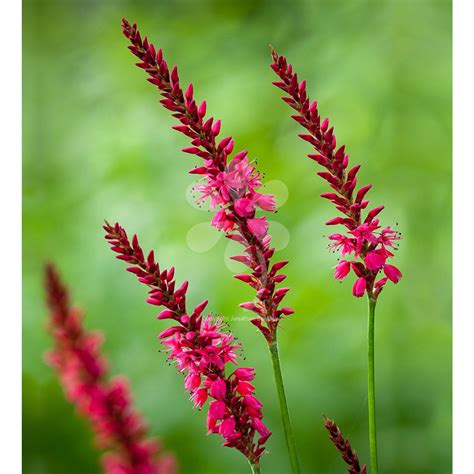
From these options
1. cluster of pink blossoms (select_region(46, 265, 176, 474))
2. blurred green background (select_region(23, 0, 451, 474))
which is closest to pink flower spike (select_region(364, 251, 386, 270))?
cluster of pink blossoms (select_region(46, 265, 176, 474))

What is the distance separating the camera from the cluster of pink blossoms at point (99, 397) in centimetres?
61

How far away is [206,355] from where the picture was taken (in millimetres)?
713

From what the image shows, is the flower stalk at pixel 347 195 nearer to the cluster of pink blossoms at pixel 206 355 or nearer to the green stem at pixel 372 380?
the green stem at pixel 372 380

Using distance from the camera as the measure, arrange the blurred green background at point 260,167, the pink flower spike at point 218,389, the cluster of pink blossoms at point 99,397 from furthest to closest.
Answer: the blurred green background at point 260,167 < the pink flower spike at point 218,389 < the cluster of pink blossoms at point 99,397

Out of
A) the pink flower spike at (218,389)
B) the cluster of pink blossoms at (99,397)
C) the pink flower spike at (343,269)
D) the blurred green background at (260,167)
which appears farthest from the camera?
the blurred green background at (260,167)

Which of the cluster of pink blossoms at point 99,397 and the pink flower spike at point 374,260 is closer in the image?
the cluster of pink blossoms at point 99,397

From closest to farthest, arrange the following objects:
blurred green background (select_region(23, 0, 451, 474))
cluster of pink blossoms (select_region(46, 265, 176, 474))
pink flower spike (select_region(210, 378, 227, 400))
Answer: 1. cluster of pink blossoms (select_region(46, 265, 176, 474))
2. pink flower spike (select_region(210, 378, 227, 400))
3. blurred green background (select_region(23, 0, 451, 474))
